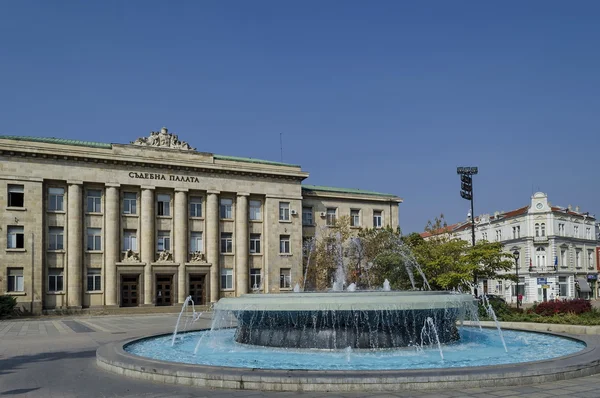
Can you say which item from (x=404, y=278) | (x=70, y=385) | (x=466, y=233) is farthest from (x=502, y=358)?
(x=466, y=233)

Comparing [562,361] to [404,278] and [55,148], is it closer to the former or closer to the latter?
[404,278]

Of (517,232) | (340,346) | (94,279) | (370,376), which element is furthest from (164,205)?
(517,232)

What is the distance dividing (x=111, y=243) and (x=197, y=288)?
7.91 metres

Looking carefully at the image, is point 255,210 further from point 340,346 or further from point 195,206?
point 340,346

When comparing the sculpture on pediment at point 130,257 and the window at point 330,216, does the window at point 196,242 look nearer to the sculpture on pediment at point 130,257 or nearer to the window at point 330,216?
the sculpture on pediment at point 130,257

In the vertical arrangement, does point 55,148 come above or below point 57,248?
above

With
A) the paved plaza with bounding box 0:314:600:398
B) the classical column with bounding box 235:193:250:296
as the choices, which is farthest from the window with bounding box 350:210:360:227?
the paved plaza with bounding box 0:314:600:398

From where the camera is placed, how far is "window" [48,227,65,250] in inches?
1688

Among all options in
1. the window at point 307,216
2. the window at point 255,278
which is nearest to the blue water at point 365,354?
the window at point 255,278

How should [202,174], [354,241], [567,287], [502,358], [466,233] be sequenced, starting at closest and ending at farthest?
[502,358]
[202,174]
[354,241]
[567,287]
[466,233]

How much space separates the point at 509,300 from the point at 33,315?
55.1 m

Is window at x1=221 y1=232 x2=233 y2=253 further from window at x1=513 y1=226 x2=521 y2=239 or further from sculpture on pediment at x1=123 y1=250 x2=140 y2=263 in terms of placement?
window at x1=513 y1=226 x2=521 y2=239

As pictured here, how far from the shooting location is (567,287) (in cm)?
7300

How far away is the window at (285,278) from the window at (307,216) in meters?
5.24
